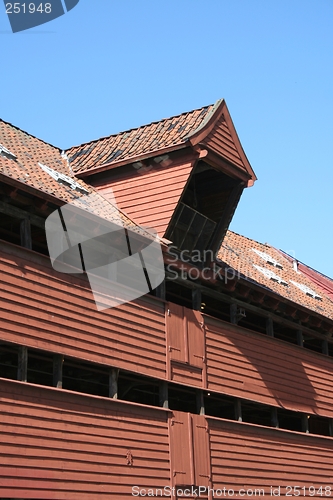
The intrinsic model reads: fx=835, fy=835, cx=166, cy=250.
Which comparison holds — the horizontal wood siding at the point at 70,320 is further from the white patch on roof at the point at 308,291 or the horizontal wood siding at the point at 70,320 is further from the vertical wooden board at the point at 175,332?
the white patch on roof at the point at 308,291

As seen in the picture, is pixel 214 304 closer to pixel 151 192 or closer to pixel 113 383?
pixel 151 192

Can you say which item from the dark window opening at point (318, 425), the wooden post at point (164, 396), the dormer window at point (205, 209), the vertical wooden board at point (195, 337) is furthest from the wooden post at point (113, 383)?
the dark window opening at point (318, 425)

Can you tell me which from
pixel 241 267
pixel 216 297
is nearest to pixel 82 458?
pixel 216 297

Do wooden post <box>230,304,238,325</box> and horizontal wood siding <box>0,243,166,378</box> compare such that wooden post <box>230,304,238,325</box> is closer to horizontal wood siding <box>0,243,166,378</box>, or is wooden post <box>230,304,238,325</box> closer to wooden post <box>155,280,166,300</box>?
wooden post <box>155,280,166,300</box>

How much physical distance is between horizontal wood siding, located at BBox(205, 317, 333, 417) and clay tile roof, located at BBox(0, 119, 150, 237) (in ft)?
14.0

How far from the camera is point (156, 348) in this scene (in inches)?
819

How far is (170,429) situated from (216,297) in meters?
4.95

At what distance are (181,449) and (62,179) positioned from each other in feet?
24.9

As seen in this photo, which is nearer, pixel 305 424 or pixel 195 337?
pixel 195 337

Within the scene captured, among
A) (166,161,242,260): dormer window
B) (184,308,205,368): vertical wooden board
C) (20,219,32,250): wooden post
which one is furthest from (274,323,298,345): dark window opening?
(20,219,32,250): wooden post

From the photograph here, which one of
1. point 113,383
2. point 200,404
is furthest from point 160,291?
point 113,383

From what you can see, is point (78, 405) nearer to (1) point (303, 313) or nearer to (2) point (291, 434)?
(2) point (291, 434)

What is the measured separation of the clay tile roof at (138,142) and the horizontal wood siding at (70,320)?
15.0ft

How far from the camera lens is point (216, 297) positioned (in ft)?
78.9
